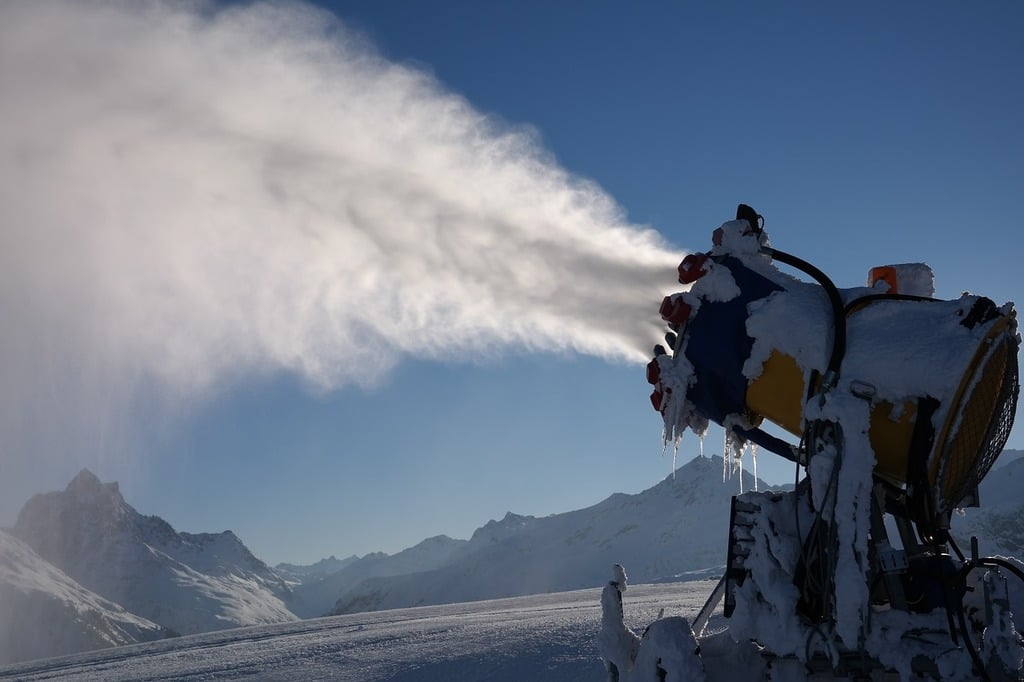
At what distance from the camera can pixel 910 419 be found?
19.0 ft

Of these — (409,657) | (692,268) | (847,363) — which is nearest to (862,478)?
(847,363)

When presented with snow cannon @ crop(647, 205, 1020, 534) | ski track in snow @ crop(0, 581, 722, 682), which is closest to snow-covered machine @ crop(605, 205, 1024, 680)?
snow cannon @ crop(647, 205, 1020, 534)

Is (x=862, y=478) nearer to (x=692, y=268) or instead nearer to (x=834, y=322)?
(x=834, y=322)

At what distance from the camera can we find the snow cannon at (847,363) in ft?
18.6

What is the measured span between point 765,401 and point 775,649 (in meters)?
1.90

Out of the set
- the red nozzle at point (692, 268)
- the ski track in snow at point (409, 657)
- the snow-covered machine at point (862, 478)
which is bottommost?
the ski track in snow at point (409, 657)

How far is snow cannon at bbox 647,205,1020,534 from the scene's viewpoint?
224 inches

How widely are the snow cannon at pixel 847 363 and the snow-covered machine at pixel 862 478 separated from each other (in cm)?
1

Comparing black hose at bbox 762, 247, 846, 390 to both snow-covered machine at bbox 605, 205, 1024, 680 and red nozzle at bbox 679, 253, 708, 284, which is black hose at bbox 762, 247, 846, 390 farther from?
red nozzle at bbox 679, 253, 708, 284

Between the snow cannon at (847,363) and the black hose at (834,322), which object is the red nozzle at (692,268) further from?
the black hose at (834,322)

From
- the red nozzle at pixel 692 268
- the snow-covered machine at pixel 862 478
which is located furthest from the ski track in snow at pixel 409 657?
the red nozzle at pixel 692 268

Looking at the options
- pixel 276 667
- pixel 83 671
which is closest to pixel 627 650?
pixel 276 667

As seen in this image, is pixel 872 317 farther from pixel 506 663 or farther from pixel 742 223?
pixel 506 663

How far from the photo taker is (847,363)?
5883 mm
